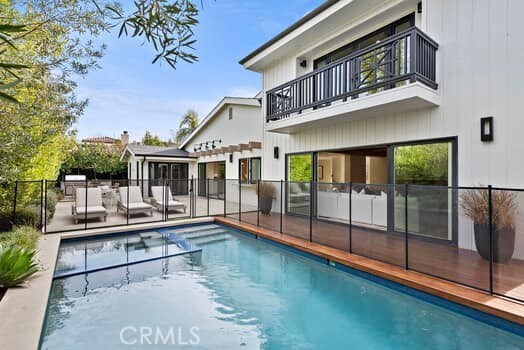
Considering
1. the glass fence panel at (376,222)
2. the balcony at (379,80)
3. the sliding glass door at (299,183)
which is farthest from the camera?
the sliding glass door at (299,183)

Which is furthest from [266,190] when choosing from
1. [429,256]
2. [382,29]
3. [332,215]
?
[382,29]

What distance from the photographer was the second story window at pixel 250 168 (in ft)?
42.0

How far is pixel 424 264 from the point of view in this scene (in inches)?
192

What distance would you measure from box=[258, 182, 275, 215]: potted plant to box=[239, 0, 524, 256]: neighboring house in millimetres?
1016

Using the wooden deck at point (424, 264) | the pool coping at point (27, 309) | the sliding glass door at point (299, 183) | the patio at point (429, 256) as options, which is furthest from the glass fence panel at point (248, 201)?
the pool coping at point (27, 309)

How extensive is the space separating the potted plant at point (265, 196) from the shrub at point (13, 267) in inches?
239

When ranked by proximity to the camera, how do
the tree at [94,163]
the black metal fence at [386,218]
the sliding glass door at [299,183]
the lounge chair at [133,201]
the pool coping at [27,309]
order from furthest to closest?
the tree at [94,163] → the lounge chair at [133,201] → the sliding glass door at [299,183] → the black metal fence at [386,218] → the pool coping at [27,309]

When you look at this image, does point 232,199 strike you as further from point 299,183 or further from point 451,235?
point 451,235

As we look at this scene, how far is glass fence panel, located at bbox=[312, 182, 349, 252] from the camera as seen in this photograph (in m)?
6.50

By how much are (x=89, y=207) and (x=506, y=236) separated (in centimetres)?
1051

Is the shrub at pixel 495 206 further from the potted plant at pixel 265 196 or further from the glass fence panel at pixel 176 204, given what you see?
the glass fence panel at pixel 176 204

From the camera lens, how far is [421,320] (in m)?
3.87

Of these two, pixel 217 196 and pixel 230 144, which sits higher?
pixel 230 144

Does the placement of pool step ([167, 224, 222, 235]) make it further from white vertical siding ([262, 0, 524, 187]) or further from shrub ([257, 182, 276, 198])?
white vertical siding ([262, 0, 524, 187])
